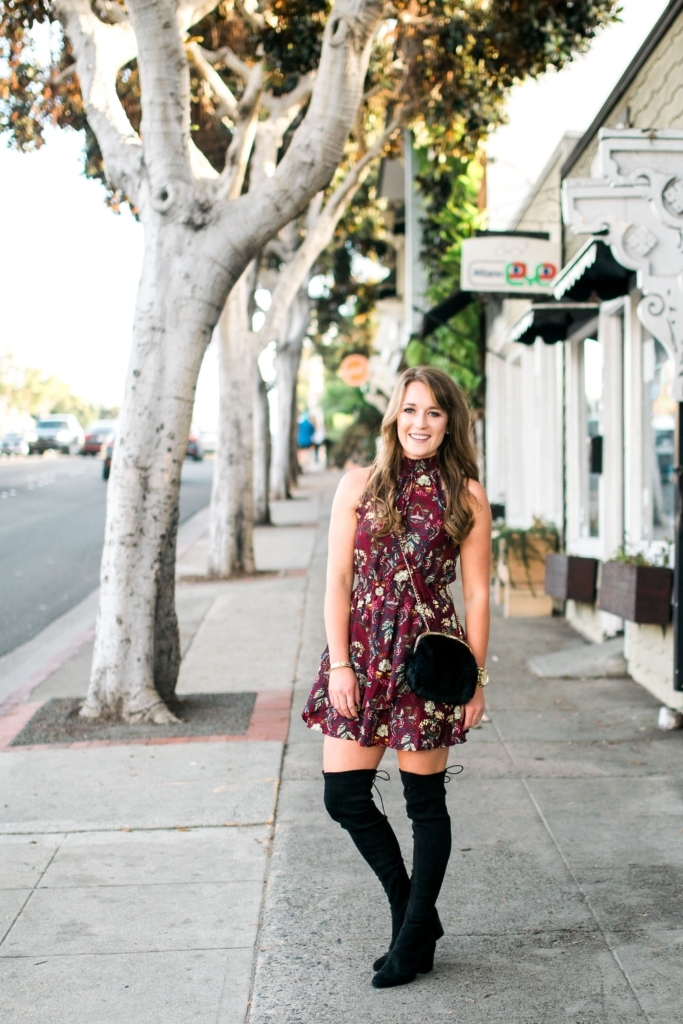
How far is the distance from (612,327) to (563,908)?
5562 mm

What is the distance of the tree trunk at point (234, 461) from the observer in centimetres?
1342

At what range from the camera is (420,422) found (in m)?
3.41

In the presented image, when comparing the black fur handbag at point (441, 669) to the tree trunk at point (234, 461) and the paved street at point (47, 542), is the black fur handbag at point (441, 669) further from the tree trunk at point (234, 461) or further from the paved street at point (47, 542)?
the tree trunk at point (234, 461)

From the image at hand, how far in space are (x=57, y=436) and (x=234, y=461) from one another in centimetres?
4247

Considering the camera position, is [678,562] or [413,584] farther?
[678,562]

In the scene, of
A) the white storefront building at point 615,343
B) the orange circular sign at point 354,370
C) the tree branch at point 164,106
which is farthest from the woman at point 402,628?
the orange circular sign at point 354,370

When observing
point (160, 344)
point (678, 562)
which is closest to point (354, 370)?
point (160, 344)

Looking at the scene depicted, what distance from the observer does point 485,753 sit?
600 cm

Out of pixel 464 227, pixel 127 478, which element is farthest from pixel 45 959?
pixel 464 227

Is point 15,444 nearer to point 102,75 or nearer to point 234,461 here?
point 234,461

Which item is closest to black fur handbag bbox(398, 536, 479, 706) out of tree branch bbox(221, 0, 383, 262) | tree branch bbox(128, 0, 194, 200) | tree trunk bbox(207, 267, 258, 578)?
tree branch bbox(221, 0, 383, 262)

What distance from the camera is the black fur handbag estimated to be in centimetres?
320

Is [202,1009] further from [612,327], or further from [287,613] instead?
[287,613]

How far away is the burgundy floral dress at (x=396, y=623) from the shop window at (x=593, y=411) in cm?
590
